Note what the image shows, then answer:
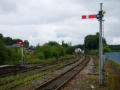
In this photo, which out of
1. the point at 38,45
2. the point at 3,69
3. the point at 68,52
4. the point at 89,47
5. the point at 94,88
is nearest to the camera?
the point at 94,88

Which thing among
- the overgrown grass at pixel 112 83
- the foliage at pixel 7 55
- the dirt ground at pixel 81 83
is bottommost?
the dirt ground at pixel 81 83

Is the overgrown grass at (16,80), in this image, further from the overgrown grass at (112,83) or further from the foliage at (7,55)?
the foliage at (7,55)

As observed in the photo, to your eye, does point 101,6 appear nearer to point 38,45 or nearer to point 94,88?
point 94,88

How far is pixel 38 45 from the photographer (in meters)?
40.2

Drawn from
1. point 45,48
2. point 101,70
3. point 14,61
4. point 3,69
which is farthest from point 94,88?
point 45,48

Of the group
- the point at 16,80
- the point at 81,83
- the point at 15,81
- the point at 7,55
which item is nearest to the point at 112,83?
the point at 81,83

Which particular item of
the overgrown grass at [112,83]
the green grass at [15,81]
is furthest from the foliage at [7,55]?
the overgrown grass at [112,83]

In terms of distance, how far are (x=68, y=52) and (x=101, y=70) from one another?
73243 mm

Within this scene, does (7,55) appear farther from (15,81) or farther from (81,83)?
(81,83)

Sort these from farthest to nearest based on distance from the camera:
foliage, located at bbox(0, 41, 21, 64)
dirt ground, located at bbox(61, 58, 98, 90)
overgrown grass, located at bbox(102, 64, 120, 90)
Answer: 1. foliage, located at bbox(0, 41, 21, 64)
2. dirt ground, located at bbox(61, 58, 98, 90)
3. overgrown grass, located at bbox(102, 64, 120, 90)

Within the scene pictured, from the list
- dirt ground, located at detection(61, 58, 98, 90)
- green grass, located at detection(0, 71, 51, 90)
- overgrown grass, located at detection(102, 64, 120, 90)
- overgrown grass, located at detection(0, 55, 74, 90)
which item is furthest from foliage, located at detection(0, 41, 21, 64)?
overgrown grass, located at detection(102, 64, 120, 90)

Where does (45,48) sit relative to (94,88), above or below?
above

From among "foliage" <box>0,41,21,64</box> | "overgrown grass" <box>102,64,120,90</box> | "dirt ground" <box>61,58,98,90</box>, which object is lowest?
"dirt ground" <box>61,58,98,90</box>

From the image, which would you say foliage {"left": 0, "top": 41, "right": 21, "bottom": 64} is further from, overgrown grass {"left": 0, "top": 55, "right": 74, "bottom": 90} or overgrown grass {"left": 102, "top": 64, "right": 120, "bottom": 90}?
overgrown grass {"left": 102, "top": 64, "right": 120, "bottom": 90}
